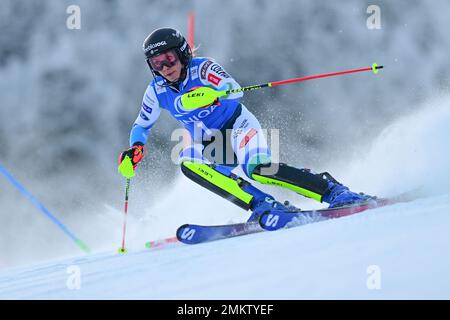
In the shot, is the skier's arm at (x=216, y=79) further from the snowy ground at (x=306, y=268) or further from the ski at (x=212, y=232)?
the snowy ground at (x=306, y=268)

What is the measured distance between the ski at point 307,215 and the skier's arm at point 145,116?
142 cm

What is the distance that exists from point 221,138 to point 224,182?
0.50 meters

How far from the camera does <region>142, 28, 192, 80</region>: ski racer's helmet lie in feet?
13.9

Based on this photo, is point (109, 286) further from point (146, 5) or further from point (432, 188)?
point (146, 5)

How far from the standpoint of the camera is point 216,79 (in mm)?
4312

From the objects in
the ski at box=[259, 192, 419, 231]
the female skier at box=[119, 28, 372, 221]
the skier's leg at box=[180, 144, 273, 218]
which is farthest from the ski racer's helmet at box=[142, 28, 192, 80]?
the ski at box=[259, 192, 419, 231]

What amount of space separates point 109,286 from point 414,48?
21.6 metres

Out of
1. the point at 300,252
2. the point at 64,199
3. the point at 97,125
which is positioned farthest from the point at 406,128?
the point at 97,125

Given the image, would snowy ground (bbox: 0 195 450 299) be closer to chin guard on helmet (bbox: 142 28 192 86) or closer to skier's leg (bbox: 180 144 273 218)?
skier's leg (bbox: 180 144 273 218)

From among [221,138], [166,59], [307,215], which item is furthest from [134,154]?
[307,215]

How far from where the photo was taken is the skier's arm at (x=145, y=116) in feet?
15.4

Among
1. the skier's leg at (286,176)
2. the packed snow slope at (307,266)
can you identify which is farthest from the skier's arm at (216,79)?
the packed snow slope at (307,266)

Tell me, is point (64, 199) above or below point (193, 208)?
above

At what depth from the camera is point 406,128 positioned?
5949 millimetres
